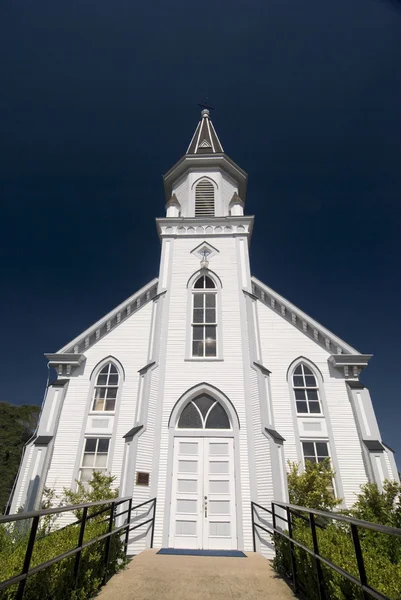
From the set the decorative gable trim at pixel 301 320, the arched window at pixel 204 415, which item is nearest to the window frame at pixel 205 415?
the arched window at pixel 204 415

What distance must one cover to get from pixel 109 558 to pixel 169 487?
4.10 meters

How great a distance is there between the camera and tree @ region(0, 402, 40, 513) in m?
34.8

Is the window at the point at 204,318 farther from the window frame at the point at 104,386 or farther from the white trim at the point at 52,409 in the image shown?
the white trim at the point at 52,409

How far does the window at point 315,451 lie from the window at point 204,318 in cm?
466

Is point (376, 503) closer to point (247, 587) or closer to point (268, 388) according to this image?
point (268, 388)

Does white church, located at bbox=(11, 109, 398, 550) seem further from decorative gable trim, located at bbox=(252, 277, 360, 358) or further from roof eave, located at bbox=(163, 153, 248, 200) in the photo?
roof eave, located at bbox=(163, 153, 248, 200)

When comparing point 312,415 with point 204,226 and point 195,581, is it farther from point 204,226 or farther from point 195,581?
point 204,226

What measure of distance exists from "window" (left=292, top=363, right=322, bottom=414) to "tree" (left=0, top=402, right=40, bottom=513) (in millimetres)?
34494

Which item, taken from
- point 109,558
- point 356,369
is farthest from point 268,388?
point 109,558

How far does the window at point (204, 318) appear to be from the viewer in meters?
12.2

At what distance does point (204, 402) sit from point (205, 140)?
729 inches

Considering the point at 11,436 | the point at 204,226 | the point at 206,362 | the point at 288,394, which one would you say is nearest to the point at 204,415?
the point at 206,362

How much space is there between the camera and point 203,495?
948 centimetres

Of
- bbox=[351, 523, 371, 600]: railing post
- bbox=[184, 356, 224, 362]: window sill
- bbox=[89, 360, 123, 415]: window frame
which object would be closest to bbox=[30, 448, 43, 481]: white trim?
bbox=[89, 360, 123, 415]: window frame
